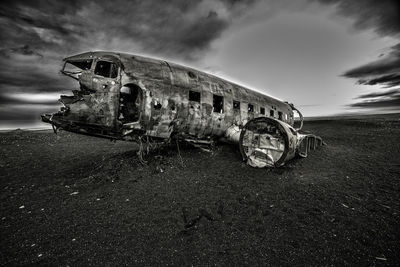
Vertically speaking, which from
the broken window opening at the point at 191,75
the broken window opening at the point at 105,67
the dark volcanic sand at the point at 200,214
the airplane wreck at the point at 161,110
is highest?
the broken window opening at the point at 191,75

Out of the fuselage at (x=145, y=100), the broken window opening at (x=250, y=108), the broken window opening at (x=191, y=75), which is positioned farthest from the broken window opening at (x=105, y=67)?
the broken window opening at (x=250, y=108)

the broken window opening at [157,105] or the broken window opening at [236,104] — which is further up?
the broken window opening at [236,104]

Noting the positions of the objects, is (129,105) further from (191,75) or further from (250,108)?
(250,108)

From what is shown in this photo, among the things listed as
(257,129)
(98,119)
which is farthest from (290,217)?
(98,119)

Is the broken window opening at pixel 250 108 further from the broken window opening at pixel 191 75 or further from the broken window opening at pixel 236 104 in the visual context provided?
the broken window opening at pixel 191 75

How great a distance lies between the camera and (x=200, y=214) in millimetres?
5516

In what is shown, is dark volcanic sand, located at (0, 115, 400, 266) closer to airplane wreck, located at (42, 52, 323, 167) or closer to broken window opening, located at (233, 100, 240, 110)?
airplane wreck, located at (42, 52, 323, 167)

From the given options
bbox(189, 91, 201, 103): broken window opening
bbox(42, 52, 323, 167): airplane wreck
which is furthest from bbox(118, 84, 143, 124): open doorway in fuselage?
bbox(189, 91, 201, 103): broken window opening

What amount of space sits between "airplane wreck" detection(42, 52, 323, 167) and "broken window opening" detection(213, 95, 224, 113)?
2.2 inches

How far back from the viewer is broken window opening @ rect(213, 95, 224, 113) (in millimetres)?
11141

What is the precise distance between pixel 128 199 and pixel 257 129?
6.46 metres

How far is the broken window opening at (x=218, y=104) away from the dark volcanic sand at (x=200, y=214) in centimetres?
304

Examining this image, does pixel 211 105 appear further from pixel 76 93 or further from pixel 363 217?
pixel 363 217

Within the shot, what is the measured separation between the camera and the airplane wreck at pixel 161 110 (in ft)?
23.6
